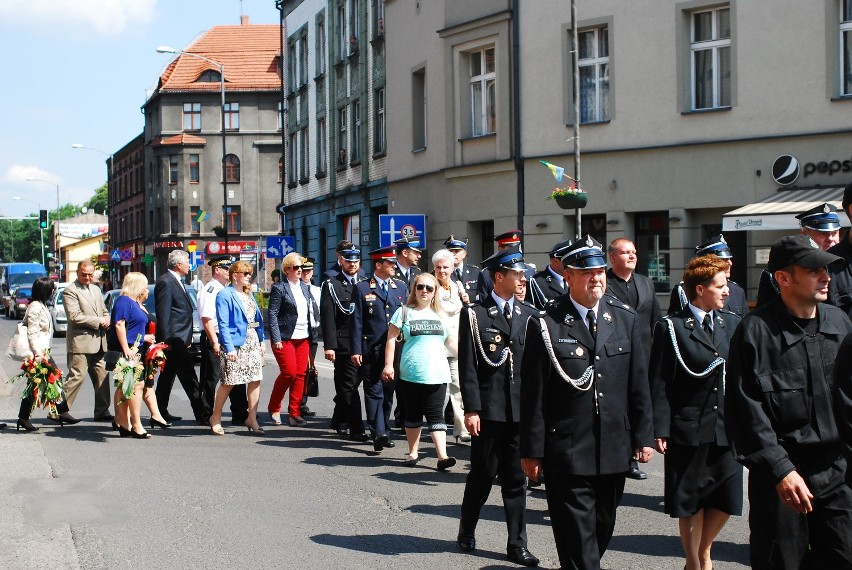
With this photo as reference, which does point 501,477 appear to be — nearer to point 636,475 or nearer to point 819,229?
point 819,229

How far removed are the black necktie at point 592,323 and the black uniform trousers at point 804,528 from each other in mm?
1063

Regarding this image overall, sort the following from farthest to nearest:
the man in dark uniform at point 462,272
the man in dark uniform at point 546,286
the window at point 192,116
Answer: the window at point 192,116, the man in dark uniform at point 462,272, the man in dark uniform at point 546,286

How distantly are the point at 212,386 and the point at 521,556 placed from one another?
7.26 meters

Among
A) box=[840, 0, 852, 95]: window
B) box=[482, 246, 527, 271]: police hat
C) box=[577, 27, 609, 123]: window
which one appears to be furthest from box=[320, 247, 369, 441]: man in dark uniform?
box=[577, 27, 609, 123]: window

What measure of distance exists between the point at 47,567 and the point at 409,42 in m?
25.9

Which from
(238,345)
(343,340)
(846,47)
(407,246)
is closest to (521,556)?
(343,340)

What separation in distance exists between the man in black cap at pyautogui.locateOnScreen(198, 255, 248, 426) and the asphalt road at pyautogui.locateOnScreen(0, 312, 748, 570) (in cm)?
130

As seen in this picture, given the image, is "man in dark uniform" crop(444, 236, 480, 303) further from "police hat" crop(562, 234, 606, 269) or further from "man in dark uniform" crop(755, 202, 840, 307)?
"police hat" crop(562, 234, 606, 269)

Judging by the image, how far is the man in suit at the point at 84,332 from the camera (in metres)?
13.4

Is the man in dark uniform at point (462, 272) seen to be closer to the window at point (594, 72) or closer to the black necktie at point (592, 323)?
the black necktie at point (592, 323)

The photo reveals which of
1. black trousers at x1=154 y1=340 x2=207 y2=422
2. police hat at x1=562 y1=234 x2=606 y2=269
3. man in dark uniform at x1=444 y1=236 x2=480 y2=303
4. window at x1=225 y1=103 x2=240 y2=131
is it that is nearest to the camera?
police hat at x1=562 y1=234 x2=606 y2=269

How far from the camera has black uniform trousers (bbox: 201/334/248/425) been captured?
13484 millimetres

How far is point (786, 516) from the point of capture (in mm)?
4836

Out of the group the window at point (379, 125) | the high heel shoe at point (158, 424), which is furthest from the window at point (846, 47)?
the window at point (379, 125)
